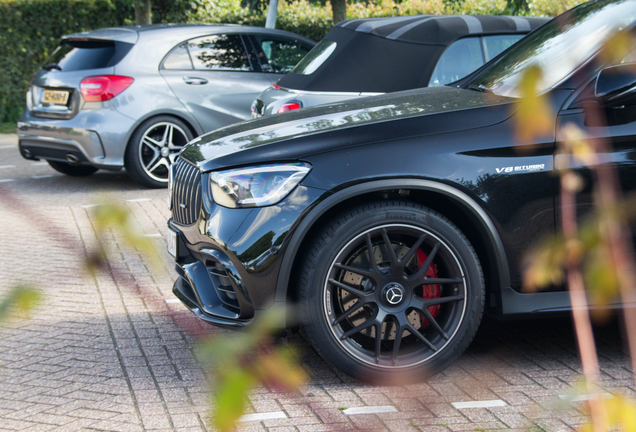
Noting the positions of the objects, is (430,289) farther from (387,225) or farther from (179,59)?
(179,59)

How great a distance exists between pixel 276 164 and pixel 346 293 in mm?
652

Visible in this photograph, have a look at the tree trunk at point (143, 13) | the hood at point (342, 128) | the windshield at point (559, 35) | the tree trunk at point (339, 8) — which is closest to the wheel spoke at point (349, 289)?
the hood at point (342, 128)

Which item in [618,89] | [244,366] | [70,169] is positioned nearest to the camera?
[244,366]

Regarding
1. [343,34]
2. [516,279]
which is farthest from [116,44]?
[516,279]

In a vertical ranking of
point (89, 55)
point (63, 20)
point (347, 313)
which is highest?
point (63, 20)

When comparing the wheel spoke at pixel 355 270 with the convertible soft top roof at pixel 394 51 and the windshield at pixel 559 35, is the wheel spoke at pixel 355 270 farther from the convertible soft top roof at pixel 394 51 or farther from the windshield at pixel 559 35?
the convertible soft top roof at pixel 394 51

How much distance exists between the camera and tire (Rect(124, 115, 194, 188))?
25.2 feet

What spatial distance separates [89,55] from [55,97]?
600 millimetres

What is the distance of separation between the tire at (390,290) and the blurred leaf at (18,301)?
7.34 ft

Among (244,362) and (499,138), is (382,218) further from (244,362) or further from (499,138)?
(244,362)

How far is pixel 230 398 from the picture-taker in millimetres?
648

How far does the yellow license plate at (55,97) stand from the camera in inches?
297

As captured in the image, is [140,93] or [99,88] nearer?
[99,88]

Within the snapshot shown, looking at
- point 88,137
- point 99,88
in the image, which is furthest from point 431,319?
point 99,88
